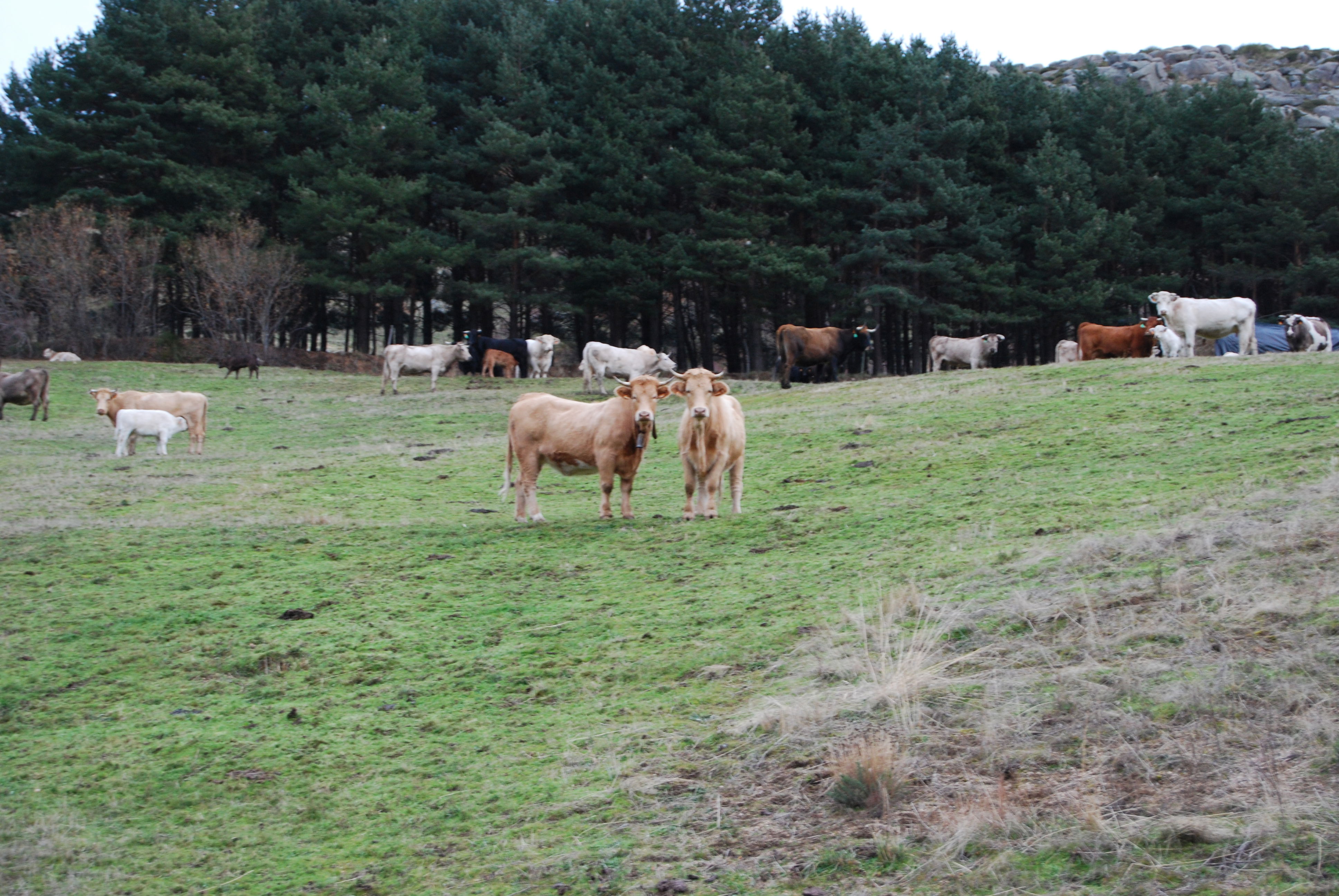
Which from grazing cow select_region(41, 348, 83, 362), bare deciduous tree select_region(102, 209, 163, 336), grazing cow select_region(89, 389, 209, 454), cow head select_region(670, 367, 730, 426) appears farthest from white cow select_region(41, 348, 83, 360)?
cow head select_region(670, 367, 730, 426)

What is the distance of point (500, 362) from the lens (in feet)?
136

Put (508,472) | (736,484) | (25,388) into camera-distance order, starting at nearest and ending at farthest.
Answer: (736,484) < (508,472) < (25,388)

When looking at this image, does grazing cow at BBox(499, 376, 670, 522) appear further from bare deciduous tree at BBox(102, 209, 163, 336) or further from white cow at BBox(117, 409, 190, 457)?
bare deciduous tree at BBox(102, 209, 163, 336)

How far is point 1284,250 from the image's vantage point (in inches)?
1992

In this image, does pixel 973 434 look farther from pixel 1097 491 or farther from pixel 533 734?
pixel 533 734

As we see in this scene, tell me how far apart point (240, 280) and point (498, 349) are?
10.2m

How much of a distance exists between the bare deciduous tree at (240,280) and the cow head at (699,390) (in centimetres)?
3489

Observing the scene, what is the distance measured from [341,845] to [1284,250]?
55.3 metres

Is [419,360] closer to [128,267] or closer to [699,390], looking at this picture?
[128,267]

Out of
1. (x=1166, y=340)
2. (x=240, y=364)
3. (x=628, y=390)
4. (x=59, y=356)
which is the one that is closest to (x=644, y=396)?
(x=628, y=390)

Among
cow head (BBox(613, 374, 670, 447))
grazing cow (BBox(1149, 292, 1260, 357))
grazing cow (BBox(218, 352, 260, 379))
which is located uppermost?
grazing cow (BBox(1149, 292, 1260, 357))

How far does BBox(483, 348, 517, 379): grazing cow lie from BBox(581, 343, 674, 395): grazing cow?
768cm

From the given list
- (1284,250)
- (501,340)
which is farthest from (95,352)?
(1284,250)

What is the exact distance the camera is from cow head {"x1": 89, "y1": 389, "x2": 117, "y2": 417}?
73.7 ft
